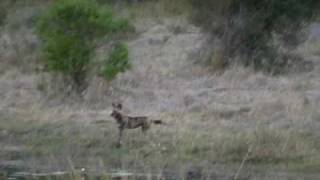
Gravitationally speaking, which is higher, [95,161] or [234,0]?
[234,0]

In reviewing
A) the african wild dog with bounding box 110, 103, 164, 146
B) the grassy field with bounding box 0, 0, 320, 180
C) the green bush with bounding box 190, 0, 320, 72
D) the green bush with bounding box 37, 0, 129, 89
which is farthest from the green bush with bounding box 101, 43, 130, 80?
the green bush with bounding box 190, 0, 320, 72

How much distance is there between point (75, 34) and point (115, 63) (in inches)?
41.2

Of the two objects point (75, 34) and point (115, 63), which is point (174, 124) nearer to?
point (115, 63)

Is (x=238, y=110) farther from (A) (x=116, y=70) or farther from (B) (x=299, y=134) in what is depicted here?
(A) (x=116, y=70)

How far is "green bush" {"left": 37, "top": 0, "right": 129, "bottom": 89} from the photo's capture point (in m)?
21.3

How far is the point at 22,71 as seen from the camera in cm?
2659

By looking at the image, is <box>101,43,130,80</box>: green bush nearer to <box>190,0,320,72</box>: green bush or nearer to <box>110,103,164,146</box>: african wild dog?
<box>110,103,164,146</box>: african wild dog

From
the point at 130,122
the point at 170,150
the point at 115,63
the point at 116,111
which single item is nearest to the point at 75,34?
the point at 115,63

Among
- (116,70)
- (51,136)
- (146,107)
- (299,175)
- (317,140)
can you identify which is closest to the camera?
(299,175)

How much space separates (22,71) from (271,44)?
656 centimetres

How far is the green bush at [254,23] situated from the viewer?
2547cm

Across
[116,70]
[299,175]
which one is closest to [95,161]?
[299,175]

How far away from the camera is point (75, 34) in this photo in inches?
842

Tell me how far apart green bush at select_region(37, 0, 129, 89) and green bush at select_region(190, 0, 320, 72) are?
16.2 feet
